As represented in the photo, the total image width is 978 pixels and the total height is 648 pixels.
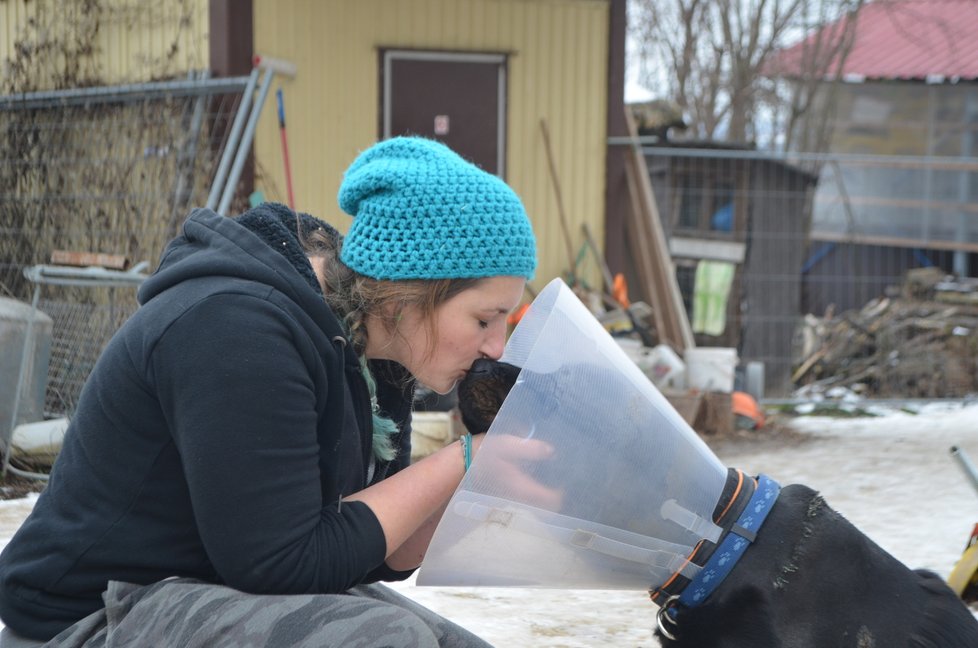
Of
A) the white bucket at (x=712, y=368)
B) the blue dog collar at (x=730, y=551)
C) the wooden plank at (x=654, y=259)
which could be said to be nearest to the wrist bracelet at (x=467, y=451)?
the blue dog collar at (x=730, y=551)

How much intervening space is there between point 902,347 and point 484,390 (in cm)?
787

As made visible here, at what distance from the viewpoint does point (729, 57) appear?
15.6 meters

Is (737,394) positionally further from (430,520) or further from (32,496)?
(430,520)

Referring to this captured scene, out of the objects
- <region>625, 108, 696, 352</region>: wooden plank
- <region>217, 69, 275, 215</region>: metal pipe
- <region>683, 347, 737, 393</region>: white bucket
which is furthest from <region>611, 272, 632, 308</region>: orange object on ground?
<region>217, 69, 275, 215</region>: metal pipe

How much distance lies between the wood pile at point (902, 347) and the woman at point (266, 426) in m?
7.37

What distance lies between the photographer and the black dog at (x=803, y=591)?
1.82 metres

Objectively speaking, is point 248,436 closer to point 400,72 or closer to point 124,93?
point 124,93

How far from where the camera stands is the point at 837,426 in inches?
282

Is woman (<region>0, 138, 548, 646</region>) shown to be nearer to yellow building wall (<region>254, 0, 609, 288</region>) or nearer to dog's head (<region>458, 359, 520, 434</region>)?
dog's head (<region>458, 359, 520, 434</region>)

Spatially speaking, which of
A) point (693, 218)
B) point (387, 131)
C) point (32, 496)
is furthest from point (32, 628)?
point (693, 218)

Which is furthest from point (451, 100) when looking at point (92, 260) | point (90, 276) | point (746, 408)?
point (90, 276)

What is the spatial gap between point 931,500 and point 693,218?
589 cm

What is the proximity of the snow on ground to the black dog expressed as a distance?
3.65 feet

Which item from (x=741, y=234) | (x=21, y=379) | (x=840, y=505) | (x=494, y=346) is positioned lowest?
(x=840, y=505)
